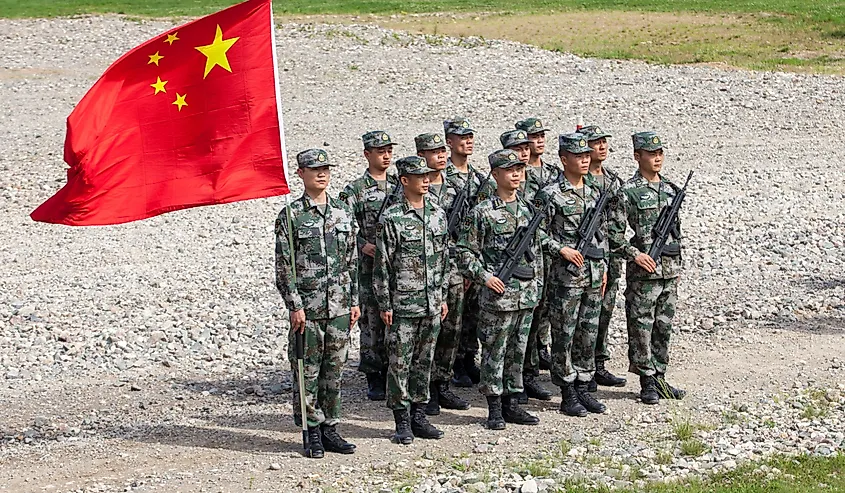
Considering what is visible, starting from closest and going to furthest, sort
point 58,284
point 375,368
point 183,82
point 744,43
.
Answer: point 183,82
point 375,368
point 58,284
point 744,43

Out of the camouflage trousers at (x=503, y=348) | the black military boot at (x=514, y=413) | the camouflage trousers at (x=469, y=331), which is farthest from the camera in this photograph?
the camouflage trousers at (x=469, y=331)

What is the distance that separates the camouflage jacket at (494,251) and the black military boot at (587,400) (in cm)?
90

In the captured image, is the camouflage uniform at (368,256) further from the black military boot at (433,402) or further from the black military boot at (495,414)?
the black military boot at (495,414)

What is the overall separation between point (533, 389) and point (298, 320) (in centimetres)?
229

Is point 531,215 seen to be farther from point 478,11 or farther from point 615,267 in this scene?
point 478,11

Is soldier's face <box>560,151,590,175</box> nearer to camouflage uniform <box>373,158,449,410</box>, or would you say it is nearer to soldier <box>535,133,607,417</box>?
soldier <box>535,133,607,417</box>

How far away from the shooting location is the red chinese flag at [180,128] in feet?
27.6

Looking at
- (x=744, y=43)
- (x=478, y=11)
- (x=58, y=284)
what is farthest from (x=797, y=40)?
(x=58, y=284)

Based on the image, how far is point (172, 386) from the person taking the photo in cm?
1076

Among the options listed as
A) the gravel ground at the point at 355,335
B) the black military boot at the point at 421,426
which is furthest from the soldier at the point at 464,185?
the black military boot at the point at 421,426

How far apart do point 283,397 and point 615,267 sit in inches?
108

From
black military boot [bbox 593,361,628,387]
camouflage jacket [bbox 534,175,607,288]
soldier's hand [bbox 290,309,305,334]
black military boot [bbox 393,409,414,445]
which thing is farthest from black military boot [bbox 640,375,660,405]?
soldier's hand [bbox 290,309,305,334]

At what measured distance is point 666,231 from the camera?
9891 mm

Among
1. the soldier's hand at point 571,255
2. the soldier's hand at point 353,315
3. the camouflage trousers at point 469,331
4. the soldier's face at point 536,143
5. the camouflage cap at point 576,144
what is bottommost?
the camouflage trousers at point 469,331
